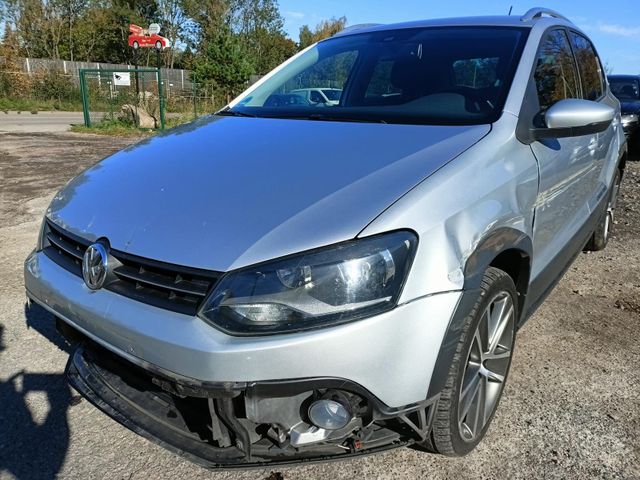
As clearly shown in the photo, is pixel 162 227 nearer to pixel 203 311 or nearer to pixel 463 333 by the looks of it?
pixel 203 311

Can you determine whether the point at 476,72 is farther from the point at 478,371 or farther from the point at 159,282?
the point at 159,282

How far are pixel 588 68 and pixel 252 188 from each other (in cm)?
296

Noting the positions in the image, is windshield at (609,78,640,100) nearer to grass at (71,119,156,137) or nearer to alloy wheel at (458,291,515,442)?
alloy wheel at (458,291,515,442)

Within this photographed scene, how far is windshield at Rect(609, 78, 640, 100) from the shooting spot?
11.1 meters

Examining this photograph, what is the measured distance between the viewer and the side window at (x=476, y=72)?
2.51 m

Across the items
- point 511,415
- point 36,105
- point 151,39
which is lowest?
point 36,105

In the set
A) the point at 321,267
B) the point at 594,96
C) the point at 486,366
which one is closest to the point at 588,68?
the point at 594,96

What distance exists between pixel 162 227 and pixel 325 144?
746 mm

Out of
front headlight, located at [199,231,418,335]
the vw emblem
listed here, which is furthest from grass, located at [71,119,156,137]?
front headlight, located at [199,231,418,335]

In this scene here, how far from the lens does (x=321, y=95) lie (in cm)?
300

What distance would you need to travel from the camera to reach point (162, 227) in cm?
180

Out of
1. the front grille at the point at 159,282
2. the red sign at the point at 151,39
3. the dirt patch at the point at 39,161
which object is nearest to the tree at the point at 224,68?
the red sign at the point at 151,39

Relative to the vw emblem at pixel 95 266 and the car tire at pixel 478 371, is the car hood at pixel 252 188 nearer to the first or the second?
the vw emblem at pixel 95 266

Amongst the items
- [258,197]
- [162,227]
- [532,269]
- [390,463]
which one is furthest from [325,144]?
[390,463]
